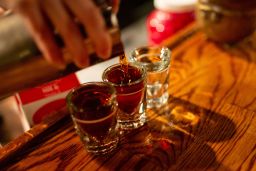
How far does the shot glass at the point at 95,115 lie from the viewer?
85cm

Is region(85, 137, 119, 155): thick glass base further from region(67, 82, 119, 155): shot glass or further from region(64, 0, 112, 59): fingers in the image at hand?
region(64, 0, 112, 59): fingers

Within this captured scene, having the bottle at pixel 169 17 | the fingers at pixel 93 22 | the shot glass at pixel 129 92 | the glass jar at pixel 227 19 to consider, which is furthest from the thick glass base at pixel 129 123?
the bottle at pixel 169 17

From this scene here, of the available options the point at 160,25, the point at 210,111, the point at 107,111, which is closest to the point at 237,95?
the point at 210,111

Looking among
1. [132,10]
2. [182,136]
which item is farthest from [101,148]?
[132,10]

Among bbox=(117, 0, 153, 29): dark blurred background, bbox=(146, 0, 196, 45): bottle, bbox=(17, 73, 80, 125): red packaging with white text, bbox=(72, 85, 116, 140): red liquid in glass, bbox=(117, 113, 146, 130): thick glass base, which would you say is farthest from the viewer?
bbox=(117, 0, 153, 29): dark blurred background

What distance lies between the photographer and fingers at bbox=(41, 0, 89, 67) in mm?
609

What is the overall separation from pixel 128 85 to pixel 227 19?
51cm

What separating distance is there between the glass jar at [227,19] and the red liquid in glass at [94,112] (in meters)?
0.56

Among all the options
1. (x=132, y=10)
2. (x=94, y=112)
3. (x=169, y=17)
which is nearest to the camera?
(x=94, y=112)

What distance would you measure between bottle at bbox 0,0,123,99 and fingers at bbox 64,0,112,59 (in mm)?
A: 32

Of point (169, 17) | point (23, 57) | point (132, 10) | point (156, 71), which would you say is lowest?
point (132, 10)

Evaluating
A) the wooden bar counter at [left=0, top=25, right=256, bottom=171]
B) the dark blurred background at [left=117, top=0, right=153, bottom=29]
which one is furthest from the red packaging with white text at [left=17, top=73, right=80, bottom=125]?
the dark blurred background at [left=117, top=0, right=153, bottom=29]

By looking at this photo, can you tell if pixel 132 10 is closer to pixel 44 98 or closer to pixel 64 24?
pixel 44 98

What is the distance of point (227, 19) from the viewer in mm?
1224
